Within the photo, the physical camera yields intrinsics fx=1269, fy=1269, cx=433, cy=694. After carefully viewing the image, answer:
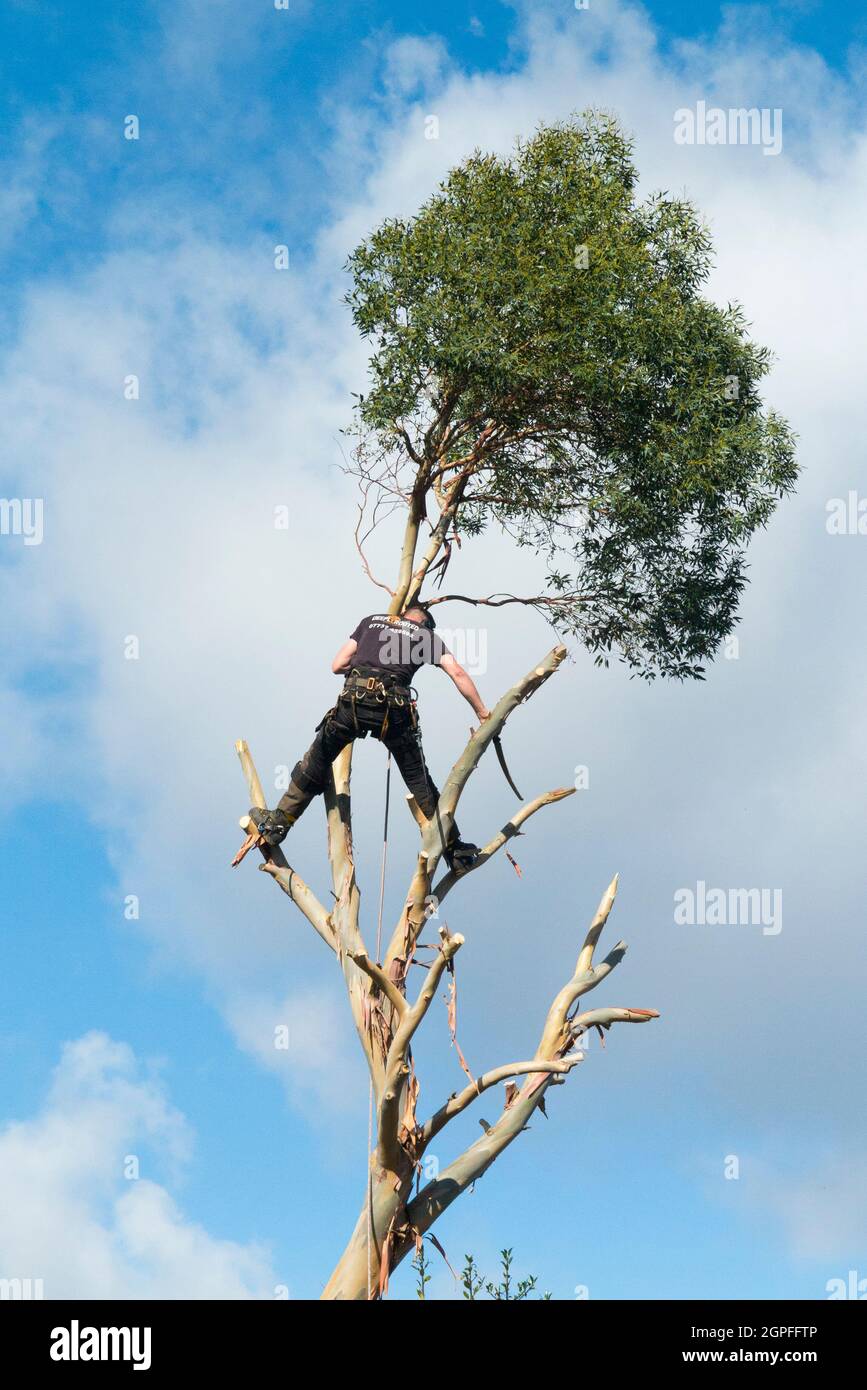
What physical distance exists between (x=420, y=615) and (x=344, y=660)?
0.95 metres

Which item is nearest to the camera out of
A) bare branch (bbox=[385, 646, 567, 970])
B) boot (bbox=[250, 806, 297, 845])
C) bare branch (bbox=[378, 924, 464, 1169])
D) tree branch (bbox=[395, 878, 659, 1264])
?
bare branch (bbox=[378, 924, 464, 1169])

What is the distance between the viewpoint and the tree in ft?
43.2

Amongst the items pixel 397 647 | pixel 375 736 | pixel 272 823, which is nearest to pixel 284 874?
pixel 272 823

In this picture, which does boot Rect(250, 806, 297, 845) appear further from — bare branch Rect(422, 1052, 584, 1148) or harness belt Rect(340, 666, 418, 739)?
bare branch Rect(422, 1052, 584, 1148)

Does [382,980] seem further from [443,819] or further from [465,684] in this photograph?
[465,684]

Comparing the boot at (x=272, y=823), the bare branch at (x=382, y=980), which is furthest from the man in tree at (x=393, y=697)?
the bare branch at (x=382, y=980)

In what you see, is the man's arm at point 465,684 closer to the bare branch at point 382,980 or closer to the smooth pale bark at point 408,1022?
the smooth pale bark at point 408,1022

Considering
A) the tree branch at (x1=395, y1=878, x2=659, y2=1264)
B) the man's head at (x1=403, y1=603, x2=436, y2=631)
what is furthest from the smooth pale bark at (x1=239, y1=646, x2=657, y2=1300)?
the man's head at (x1=403, y1=603, x2=436, y2=631)

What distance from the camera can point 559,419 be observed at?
15.2 metres

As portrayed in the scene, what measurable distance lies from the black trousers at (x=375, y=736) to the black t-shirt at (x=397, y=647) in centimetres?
38

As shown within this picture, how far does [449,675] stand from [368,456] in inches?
140

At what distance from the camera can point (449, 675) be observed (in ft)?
42.5

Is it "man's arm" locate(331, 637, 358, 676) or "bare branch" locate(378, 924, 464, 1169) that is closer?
"bare branch" locate(378, 924, 464, 1169)
